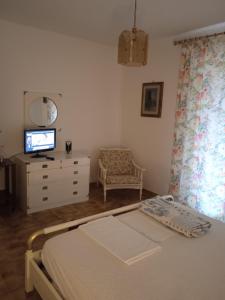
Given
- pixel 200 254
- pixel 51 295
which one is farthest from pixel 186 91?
pixel 51 295

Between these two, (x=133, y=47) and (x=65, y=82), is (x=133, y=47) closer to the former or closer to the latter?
(x=133, y=47)

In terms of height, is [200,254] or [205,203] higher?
[200,254]

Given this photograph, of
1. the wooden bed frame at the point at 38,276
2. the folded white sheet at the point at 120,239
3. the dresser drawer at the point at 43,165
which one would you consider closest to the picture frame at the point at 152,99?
the dresser drawer at the point at 43,165

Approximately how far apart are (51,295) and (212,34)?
345 cm

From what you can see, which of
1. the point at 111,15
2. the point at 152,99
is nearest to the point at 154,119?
the point at 152,99

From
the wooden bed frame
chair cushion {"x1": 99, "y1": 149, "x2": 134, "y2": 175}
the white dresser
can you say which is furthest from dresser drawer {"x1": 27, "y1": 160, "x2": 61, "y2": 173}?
the wooden bed frame

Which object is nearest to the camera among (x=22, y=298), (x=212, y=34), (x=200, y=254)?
(x=200, y=254)

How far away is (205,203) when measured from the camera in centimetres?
352

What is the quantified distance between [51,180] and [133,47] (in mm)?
2298

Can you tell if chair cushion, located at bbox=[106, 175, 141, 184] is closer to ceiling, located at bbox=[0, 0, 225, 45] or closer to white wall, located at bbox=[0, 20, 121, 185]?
white wall, located at bbox=[0, 20, 121, 185]

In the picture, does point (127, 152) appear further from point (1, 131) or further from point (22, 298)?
point (22, 298)

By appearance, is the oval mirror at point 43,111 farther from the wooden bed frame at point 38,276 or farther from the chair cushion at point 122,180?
the wooden bed frame at point 38,276

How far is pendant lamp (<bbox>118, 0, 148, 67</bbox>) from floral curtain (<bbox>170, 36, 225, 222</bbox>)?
166cm

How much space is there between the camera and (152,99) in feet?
13.9
